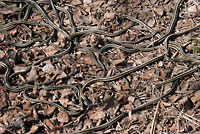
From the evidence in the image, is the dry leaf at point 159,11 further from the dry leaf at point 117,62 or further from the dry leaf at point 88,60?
the dry leaf at point 88,60

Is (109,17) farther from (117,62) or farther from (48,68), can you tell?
(48,68)

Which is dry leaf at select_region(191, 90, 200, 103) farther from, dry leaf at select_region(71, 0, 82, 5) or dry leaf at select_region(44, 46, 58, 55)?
dry leaf at select_region(71, 0, 82, 5)

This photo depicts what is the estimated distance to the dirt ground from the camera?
208 inches

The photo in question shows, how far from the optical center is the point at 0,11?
6852 mm

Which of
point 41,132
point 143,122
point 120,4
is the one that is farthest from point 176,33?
point 41,132

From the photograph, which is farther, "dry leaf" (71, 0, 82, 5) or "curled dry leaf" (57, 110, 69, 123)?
"dry leaf" (71, 0, 82, 5)

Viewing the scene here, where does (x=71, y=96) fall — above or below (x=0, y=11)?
below

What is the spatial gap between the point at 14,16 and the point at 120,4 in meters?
2.33

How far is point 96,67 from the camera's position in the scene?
5.97 metres

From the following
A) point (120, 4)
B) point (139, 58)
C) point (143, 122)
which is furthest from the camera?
point (120, 4)

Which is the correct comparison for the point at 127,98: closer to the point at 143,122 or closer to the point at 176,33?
the point at 143,122

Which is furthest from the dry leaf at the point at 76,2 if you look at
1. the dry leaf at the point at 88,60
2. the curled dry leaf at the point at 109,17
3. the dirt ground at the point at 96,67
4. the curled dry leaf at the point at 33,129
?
the curled dry leaf at the point at 33,129

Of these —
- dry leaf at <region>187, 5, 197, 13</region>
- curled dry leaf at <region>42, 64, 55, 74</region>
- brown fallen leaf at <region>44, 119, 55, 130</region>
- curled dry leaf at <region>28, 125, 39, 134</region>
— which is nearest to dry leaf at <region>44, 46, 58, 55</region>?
curled dry leaf at <region>42, 64, 55, 74</region>

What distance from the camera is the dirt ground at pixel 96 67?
17.3 ft
